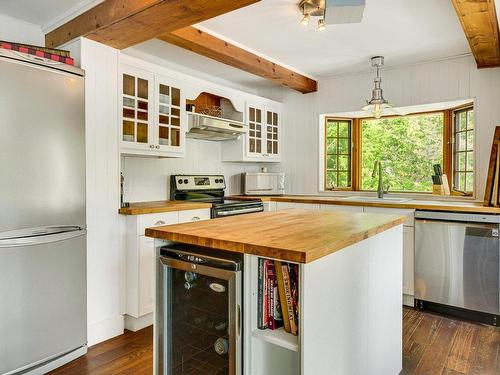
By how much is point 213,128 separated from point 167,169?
65cm

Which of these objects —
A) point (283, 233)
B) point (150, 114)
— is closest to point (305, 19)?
point (150, 114)

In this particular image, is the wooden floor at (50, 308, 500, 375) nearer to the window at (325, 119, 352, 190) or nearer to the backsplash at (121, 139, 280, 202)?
the backsplash at (121, 139, 280, 202)

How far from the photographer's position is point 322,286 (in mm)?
1305

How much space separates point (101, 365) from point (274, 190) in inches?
115

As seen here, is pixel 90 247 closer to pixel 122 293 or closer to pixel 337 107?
pixel 122 293

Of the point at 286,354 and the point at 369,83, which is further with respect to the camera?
the point at 369,83

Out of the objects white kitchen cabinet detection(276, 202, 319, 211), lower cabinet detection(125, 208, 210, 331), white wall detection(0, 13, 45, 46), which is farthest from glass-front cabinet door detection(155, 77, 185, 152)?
white kitchen cabinet detection(276, 202, 319, 211)

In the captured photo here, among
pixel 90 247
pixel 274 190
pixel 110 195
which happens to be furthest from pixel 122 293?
pixel 274 190

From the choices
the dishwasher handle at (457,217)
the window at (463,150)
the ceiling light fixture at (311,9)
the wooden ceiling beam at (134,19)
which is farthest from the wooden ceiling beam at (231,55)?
the dishwasher handle at (457,217)

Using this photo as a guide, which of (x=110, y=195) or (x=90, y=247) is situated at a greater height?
(x=110, y=195)

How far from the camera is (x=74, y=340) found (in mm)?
2311

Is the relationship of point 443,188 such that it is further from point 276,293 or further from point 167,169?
point 276,293

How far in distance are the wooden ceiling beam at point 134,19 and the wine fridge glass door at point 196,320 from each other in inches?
58.0

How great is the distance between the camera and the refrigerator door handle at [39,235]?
77.7 inches
